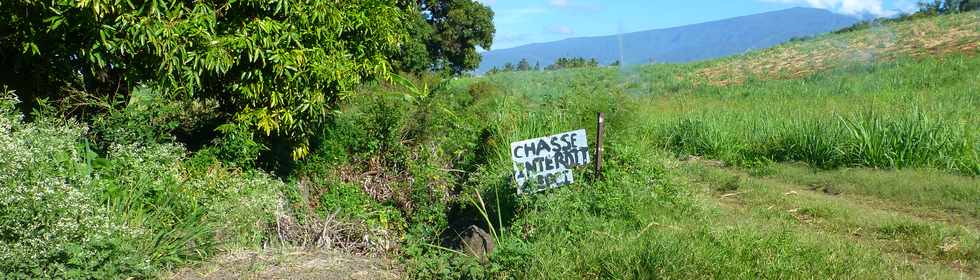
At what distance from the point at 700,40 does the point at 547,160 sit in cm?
1098

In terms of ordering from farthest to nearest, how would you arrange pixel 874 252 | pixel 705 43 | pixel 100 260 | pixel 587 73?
1. pixel 587 73
2. pixel 705 43
3. pixel 874 252
4. pixel 100 260

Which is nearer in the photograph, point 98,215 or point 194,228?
point 98,215

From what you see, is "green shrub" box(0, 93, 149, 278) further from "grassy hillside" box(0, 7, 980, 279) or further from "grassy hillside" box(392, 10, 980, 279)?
"grassy hillside" box(392, 10, 980, 279)

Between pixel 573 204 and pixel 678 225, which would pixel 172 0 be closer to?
pixel 573 204

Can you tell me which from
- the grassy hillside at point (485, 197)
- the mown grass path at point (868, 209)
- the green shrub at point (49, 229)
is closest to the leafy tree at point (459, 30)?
the grassy hillside at point (485, 197)

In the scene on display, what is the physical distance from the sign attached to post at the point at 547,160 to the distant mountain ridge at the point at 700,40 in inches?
182

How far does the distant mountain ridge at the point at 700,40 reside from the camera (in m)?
13.0

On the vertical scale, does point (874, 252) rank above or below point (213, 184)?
below

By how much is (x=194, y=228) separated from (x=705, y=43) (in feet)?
40.0

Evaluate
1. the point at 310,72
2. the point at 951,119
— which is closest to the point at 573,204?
the point at 310,72

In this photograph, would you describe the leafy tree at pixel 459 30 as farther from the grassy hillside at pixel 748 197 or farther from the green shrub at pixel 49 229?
the green shrub at pixel 49 229

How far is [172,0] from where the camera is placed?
6395 millimetres

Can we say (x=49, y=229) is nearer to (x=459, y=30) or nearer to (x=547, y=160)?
(x=547, y=160)

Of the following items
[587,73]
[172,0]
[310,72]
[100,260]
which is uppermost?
[172,0]
